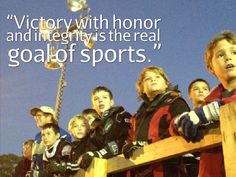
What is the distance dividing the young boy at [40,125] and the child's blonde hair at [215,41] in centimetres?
344

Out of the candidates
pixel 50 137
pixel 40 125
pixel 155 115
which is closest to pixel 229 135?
pixel 155 115

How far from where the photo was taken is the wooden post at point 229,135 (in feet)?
6.50

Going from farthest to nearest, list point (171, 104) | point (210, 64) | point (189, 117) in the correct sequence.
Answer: point (171, 104), point (210, 64), point (189, 117)

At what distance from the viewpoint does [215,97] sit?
2508mm

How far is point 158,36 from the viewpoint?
6598 mm

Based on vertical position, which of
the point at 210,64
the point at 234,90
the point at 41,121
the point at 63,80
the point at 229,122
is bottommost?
the point at 229,122

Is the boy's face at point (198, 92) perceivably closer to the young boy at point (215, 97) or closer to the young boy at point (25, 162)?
the young boy at point (215, 97)

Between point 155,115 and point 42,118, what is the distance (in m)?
3.19

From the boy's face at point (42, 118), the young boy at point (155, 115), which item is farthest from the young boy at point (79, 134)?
the young boy at point (155, 115)

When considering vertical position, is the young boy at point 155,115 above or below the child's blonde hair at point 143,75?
below

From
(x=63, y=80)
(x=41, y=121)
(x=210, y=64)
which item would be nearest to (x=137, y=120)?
(x=210, y=64)

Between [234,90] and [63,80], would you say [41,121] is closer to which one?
[234,90]

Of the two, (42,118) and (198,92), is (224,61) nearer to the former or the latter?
(198,92)

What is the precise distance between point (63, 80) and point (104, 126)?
402 inches
